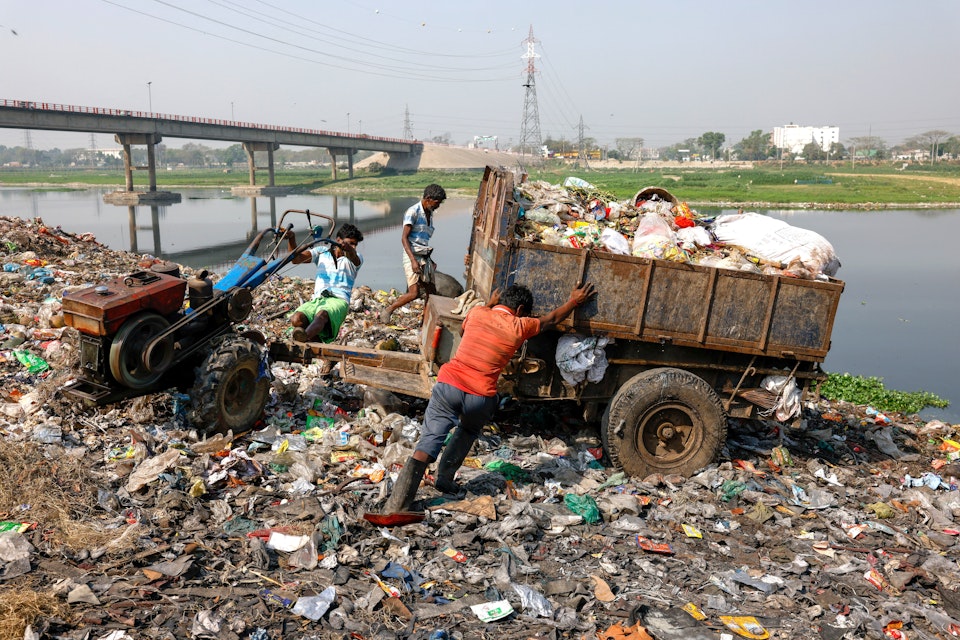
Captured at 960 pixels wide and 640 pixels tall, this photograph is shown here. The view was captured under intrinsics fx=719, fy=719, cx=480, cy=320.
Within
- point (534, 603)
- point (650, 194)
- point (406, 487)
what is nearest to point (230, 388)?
point (406, 487)

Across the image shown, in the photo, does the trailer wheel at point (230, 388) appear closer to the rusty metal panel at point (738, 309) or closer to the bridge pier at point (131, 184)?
the rusty metal panel at point (738, 309)

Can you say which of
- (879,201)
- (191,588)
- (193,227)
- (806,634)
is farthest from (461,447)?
(879,201)

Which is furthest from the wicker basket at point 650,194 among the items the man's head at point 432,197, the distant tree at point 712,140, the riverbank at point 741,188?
the distant tree at point 712,140

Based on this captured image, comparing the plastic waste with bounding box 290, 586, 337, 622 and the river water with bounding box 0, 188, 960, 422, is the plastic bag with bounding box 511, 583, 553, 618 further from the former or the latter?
the river water with bounding box 0, 188, 960, 422

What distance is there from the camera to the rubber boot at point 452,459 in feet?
14.5

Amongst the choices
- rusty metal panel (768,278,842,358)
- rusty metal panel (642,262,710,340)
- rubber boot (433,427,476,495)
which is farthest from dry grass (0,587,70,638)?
rusty metal panel (768,278,842,358)

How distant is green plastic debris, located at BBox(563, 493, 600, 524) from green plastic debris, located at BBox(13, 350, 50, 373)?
4.80 meters

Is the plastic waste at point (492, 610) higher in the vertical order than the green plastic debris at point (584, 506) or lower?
higher

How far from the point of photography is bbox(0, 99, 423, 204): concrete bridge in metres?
38.2

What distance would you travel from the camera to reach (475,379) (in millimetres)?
4254

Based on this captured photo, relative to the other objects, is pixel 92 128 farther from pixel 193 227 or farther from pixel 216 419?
pixel 216 419

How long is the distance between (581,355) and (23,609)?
3344 millimetres

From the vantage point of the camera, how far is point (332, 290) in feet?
20.3

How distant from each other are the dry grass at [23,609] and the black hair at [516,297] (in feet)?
8.93
